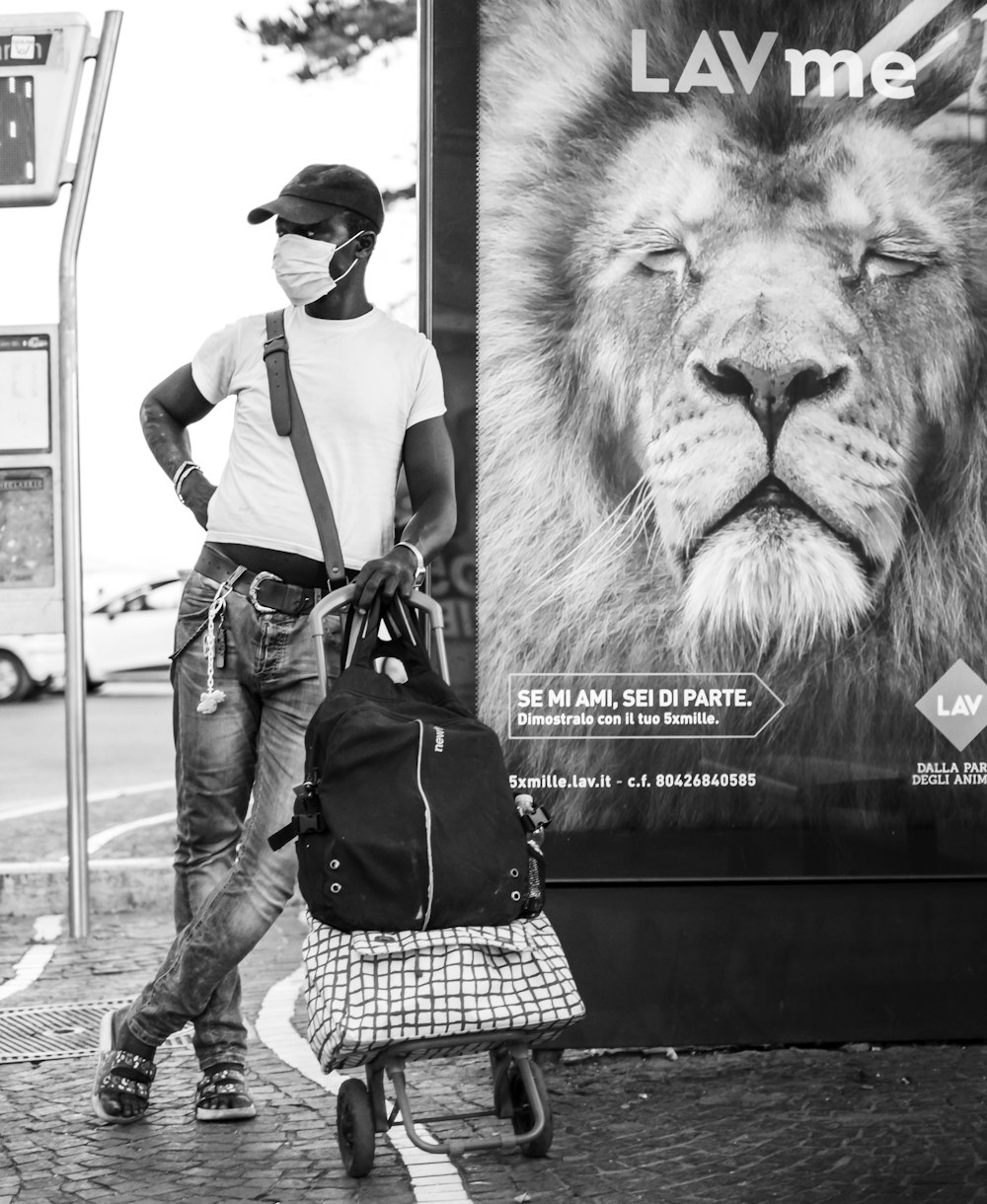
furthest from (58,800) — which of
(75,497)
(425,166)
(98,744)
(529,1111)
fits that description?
(529,1111)

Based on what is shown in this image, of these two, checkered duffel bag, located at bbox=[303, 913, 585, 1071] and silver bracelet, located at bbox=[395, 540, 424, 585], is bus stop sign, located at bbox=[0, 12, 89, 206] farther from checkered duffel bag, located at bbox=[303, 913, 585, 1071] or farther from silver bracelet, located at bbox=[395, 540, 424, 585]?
checkered duffel bag, located at bbox=[303, 913, 585, 1071]

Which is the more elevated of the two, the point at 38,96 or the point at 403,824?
the point at 38,96

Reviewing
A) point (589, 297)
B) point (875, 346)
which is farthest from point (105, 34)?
point (875, 346)

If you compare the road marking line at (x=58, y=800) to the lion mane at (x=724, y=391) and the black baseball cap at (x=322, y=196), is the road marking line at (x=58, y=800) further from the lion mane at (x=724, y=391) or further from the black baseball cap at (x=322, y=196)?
the black baseball cap at (x=322, y=196)

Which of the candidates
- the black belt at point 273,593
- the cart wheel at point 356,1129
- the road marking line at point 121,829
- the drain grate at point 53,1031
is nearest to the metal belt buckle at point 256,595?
the black belt at point 273,593

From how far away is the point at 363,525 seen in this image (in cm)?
430

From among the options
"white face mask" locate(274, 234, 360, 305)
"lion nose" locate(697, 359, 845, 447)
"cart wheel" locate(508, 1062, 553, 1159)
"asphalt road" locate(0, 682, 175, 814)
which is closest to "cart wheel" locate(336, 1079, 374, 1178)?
"cart wheel" locate(508, 1062, 553, 1159)

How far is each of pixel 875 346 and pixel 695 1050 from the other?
6.76 feet

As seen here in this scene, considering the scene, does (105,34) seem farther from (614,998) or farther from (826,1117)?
(826,1117)

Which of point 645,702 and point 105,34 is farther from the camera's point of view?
point 105,34

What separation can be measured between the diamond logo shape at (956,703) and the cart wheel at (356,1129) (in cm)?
205

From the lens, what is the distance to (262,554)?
14.2ft

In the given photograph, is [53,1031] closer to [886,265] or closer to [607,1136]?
[607,1136]

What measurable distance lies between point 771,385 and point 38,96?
155 inches
